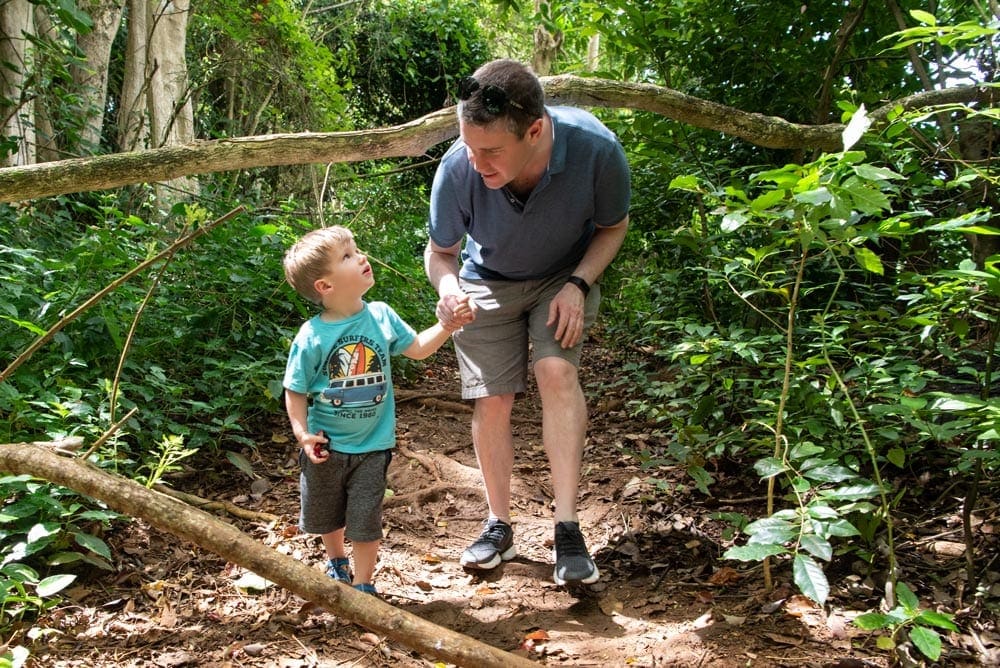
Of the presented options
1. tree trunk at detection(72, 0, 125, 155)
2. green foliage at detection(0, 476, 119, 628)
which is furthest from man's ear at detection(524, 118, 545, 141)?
tree trunk at detection(72, 0, 125, 155)

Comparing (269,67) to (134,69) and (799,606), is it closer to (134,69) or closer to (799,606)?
(134,69)

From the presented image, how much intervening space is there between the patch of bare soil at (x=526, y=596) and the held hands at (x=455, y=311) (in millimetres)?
1024

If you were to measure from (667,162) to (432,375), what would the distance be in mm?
2634

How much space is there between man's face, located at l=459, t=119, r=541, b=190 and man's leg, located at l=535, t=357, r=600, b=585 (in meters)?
0.70

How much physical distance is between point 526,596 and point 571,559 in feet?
0.82

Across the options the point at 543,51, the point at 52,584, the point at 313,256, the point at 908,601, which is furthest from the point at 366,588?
the point at 543,51

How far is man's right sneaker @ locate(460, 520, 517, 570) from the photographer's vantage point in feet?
9.19

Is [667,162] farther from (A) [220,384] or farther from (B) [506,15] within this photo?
(A) [220,384]

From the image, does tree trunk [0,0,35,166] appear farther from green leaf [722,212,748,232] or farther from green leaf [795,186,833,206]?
green leaf [795,186,833,206]

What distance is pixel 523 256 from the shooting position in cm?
274

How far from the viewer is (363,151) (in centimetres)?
273

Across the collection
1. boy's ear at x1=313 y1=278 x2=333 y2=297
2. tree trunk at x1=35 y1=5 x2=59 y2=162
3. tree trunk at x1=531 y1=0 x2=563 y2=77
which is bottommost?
boy's ear at x1=313 y1=278 x2=333 y2=297

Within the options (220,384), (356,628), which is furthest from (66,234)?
(356,628)

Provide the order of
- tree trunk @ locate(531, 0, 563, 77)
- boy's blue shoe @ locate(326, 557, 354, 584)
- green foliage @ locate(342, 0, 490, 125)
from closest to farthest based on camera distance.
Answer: boy's blue shoe @ locate(326, 557, 354, 584), tree trunk @ locate(531, 0, 563, 77), green foliage @ locate(342, 0, 490, 125)
